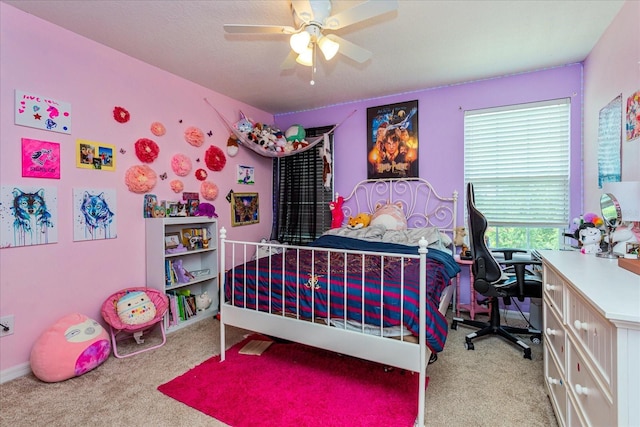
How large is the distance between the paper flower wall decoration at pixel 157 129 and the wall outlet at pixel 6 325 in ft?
5.93

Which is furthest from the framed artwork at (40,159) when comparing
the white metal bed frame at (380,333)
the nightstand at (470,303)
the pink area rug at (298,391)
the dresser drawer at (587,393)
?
the nightstand at (470,303)

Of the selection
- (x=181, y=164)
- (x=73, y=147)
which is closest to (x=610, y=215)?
(x=181, y=164)

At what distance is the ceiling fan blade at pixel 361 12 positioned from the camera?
1657 millimetres

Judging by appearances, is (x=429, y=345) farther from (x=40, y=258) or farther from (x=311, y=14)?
(x=40, y=258)

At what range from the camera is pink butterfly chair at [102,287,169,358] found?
2441mm

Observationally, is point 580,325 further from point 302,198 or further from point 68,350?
point 302,198

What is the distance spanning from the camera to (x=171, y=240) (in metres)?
3.12

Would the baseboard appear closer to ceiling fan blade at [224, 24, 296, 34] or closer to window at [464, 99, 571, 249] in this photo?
ceiling fan blade at [224, 24, 296, 34]

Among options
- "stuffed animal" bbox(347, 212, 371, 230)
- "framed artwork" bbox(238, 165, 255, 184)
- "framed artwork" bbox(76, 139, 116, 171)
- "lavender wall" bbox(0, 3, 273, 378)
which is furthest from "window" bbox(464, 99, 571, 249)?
"framed artwork" bbox(76, 139, 116, 171)

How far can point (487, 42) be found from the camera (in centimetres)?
253

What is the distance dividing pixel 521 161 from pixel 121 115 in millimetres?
3899

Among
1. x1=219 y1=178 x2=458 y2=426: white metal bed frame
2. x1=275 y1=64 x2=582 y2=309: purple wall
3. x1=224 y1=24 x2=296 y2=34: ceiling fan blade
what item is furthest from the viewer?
x1=275 y1=64 x2=582 y2=309: purple wall

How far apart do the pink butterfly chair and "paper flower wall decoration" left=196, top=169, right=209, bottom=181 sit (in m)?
1.29

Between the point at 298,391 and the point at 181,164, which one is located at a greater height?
the point at 181,164
